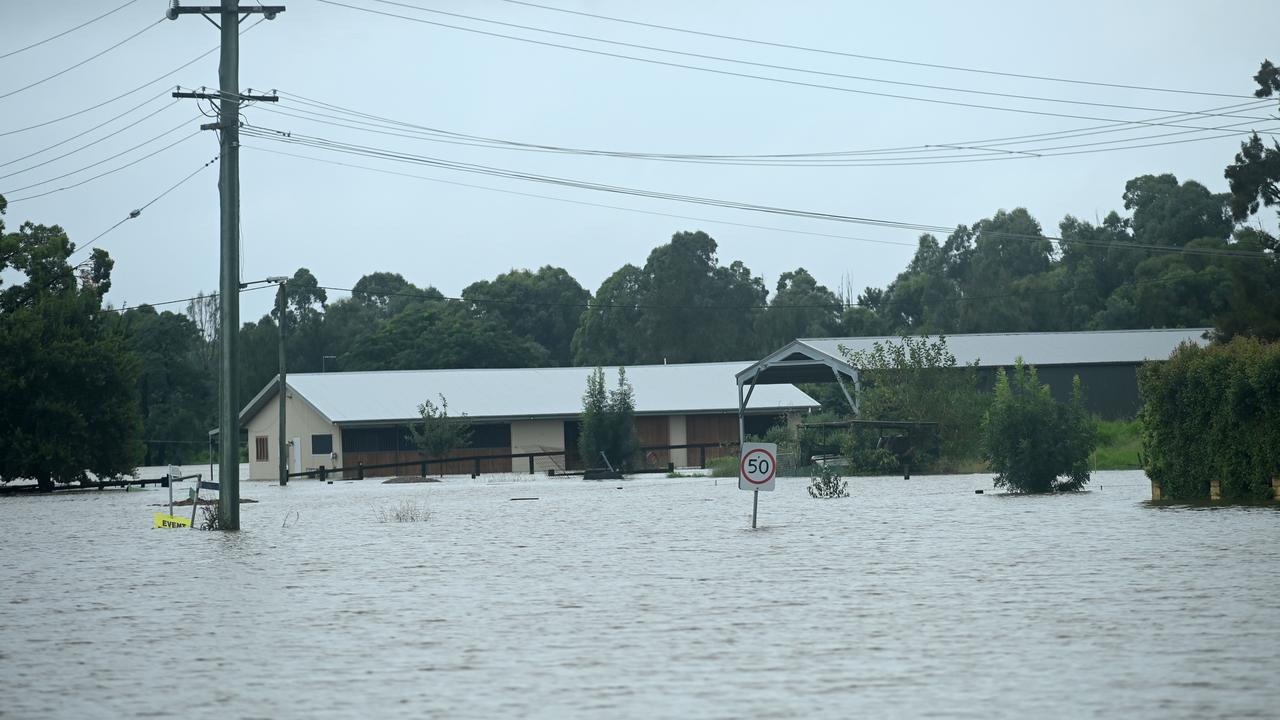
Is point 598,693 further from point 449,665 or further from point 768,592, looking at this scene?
point 768,592

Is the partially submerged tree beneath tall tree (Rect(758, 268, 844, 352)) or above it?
beneath

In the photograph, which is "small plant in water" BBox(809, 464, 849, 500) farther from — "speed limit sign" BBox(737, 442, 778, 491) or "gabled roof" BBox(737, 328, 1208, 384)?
"gabled roof" BBox(737, 328, 1208, 384)

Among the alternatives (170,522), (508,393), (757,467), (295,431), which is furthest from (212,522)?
(508,393)

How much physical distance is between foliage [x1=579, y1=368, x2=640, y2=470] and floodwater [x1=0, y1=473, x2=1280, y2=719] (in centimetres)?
3718

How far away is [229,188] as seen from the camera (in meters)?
30.2

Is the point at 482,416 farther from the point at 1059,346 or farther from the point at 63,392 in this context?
the point at 1059,346

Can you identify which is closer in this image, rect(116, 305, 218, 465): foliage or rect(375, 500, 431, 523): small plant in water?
rect(375, 500, 431, 523): small plant in water

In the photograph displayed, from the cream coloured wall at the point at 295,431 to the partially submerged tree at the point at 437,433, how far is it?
474cm

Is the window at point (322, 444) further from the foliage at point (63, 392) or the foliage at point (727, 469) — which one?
the foliage at point (727, 469)

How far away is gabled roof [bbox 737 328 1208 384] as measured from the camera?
65.1 m

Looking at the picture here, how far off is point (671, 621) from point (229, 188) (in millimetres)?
19601

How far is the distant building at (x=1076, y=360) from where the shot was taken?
68.2 meters

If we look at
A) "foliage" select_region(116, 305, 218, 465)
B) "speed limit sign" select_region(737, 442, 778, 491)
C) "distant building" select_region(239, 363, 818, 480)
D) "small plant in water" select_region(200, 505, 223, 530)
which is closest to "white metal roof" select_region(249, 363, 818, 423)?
"distant building" select_region(239, 363, 818, 480)

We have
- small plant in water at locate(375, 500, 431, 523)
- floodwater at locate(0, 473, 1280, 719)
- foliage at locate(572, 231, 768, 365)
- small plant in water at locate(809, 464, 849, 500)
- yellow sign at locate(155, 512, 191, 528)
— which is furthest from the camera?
foliage at locate(572, 231, 768, 365)
